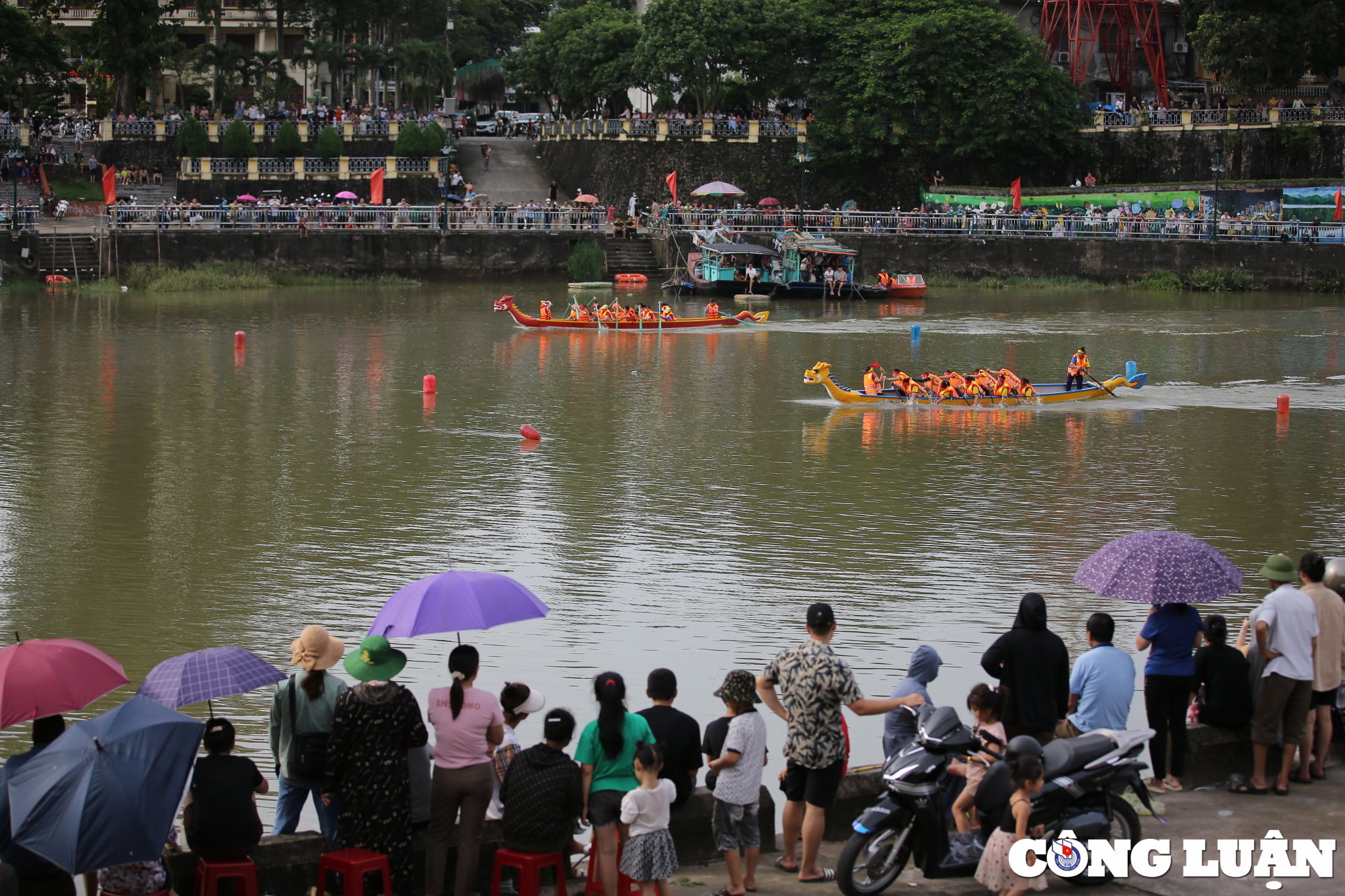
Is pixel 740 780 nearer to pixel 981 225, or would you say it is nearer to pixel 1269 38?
pixel 981 225

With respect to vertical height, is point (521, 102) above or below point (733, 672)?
above

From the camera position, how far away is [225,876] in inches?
267

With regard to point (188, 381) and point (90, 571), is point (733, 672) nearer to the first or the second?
point (90, 571)

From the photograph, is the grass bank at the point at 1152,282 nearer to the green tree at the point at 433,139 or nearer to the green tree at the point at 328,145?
the green tree at the point at 433,139

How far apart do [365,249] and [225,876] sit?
45.1 meters

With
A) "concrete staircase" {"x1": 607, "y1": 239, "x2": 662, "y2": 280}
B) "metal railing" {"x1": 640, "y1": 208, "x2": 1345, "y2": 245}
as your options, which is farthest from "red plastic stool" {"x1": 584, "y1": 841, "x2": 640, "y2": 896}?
"concrete staircase" {"x1": 607, "y1": 239, "x2": 662, "y2": 280}

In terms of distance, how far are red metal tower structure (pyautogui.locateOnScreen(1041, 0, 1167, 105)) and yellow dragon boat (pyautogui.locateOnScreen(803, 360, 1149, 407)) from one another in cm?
3694

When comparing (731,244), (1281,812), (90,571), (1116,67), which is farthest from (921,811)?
(1116,67)

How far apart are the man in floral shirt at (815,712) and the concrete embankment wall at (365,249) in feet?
145

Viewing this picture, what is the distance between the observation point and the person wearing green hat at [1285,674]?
8414 mm

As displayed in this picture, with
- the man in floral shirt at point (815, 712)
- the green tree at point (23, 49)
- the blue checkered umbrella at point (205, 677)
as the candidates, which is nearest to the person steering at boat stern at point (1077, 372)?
the man in floral shirt at point (815, 712)

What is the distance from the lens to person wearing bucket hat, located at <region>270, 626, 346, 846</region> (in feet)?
24.2

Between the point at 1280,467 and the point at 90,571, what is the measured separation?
1596cm

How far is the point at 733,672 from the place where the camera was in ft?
24.1
